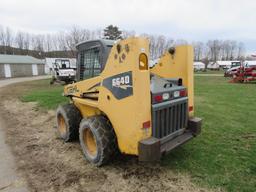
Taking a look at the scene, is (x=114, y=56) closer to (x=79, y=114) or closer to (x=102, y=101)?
(x=102, y=101)

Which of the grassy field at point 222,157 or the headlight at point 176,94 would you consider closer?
the grassy field at point 222,157

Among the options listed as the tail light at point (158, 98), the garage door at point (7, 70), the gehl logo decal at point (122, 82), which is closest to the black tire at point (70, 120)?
the gehl logo decal at point (122, 82)

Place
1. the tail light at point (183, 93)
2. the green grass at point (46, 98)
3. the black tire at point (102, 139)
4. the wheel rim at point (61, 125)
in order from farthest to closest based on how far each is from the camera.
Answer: the green grass at point (46, 98) < the wheel rim at point (61, 125) < the tail light at point (183, 93) < the black tire at point (102, 139)

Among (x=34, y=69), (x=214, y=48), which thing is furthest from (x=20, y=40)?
(x=214, y=48)

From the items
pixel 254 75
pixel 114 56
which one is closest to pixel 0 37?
pixel 254 75

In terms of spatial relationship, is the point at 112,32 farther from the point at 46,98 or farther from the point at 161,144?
the point at 161,144

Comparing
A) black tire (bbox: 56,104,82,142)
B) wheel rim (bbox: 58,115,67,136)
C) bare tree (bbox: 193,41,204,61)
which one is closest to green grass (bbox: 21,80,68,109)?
wheel rim (bbox: 58,115,67,136)

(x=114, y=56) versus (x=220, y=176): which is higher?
(x=114, y=56)

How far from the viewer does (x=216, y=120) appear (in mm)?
6059

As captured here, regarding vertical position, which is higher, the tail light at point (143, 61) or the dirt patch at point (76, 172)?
the tail light at point (143, 61)

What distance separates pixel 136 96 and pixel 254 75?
18.6 metres

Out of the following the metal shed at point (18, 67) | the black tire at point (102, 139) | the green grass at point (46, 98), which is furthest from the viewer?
the metal shed at point (18, 67)

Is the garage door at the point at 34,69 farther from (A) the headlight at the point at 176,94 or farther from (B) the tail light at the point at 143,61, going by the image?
(B) the tail light at the point at 143,61

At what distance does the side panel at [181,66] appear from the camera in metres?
3.62
